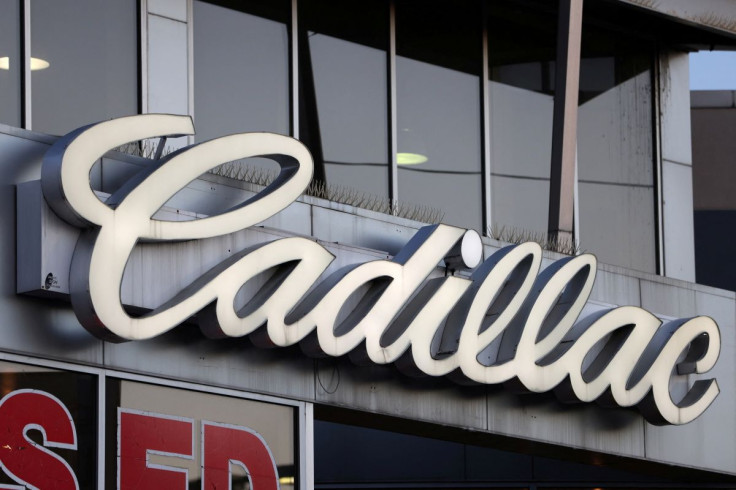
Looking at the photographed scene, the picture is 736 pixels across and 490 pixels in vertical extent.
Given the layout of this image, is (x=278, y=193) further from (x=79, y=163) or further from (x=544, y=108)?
(x=544, y=108)

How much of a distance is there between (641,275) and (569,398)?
99.7 inches

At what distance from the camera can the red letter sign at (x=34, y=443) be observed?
11.0 meters

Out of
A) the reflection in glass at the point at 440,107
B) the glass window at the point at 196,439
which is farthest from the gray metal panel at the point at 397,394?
the reflection in glass at the point at 440,107

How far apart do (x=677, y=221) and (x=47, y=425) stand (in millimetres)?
10411

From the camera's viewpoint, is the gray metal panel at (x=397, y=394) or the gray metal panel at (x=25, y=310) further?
the gray metal panel at (x=397, y=394)

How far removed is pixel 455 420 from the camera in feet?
47.9

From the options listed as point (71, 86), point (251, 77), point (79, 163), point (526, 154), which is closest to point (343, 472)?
point (526, 154)

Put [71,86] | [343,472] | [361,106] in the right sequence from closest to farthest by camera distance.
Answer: [71,86] → [361,106] → [343,472]

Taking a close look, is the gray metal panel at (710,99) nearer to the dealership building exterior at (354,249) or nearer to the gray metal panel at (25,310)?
the dealership building exterior at (354,249)

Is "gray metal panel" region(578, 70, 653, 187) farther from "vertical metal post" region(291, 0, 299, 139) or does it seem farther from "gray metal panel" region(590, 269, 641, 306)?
"vertical metal post" region(291, 0, 299, 139)

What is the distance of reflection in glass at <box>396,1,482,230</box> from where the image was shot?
1708 cm

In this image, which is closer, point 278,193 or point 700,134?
point 278,193

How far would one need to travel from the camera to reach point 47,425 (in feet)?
36.9

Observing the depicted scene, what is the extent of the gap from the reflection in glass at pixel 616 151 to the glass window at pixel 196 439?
6777 millimetres
